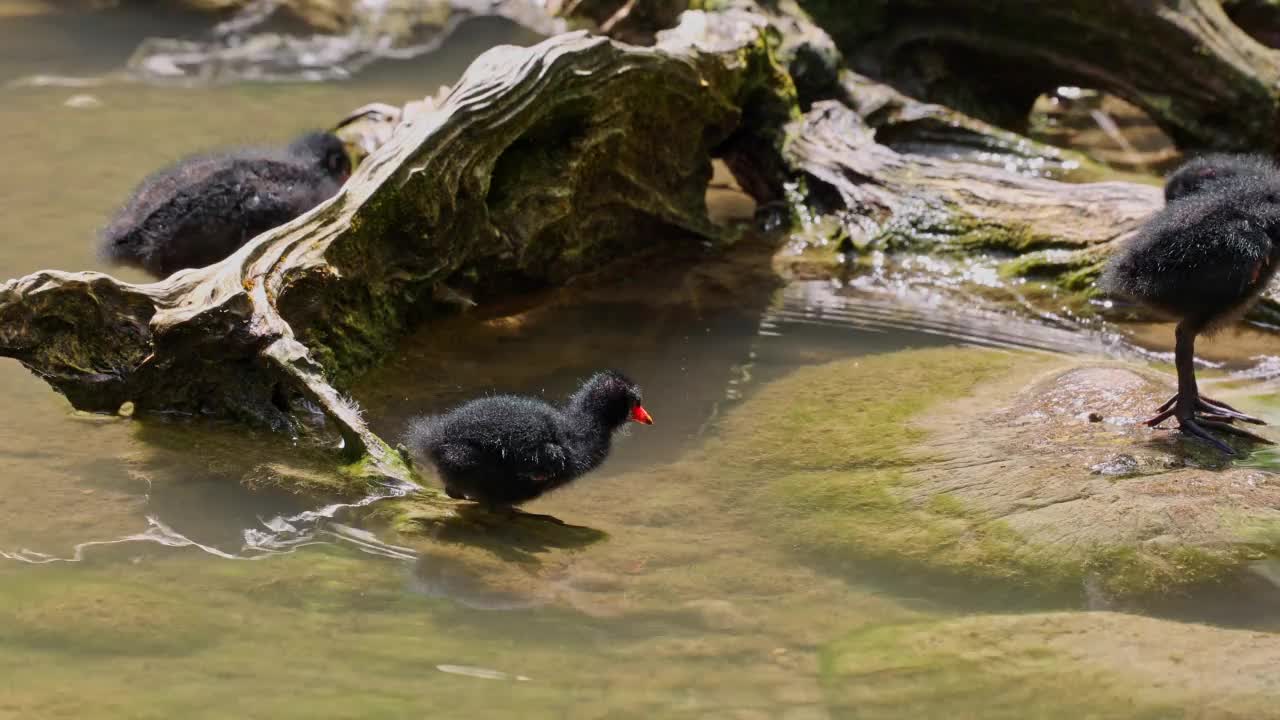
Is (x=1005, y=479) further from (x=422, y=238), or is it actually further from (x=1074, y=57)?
(x=1074, y=57)

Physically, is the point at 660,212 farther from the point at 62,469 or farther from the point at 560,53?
the point at 62,469

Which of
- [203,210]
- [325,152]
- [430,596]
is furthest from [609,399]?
[325,152]

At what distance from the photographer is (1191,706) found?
3.37 metres

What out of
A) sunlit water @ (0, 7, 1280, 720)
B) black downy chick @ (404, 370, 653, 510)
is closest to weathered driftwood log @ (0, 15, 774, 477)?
sunlit water @ (0, 7, 1280, 720)

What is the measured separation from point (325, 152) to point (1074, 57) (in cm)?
617

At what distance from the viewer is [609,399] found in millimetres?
5203

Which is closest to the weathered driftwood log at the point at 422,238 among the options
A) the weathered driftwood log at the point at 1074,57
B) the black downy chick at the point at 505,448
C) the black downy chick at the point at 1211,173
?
the black downy chick at the point at 505,448

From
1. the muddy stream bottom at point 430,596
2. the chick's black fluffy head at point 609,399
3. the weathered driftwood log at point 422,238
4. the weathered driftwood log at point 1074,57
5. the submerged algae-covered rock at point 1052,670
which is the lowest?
the muddy stream bottom at point 430,596

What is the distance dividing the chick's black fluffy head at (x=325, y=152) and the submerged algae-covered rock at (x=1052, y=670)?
475 centimetres

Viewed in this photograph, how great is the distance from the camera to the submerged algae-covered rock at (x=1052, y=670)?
340 cm

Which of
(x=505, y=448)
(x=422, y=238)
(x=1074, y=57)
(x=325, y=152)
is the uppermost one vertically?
(x=1074, y=57)

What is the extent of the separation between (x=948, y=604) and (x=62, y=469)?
326 cm

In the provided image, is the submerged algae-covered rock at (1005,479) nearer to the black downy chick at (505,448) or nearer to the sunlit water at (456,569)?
the sunlit water at (456,569)

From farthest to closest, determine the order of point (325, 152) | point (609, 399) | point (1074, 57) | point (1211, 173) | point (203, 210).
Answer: point (1074, 57), point (325, 152), point (203, 210), point (1211, 173), point (609, 399)
